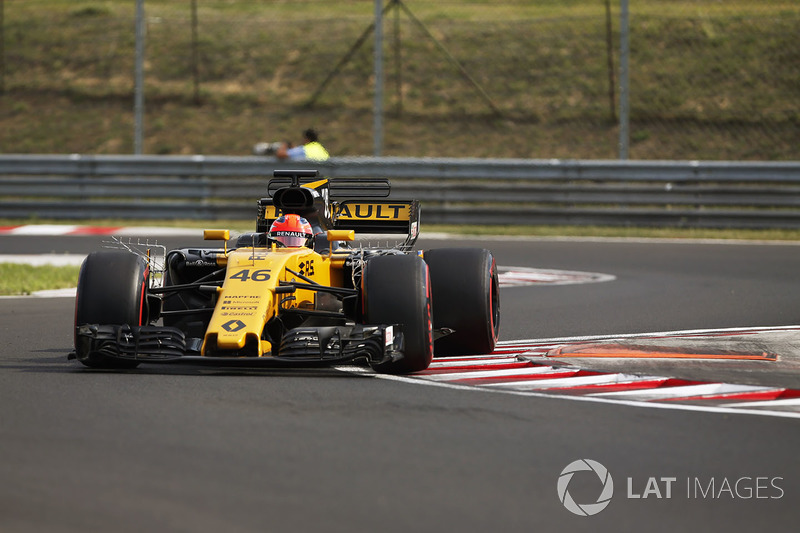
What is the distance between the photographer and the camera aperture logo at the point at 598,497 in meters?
4.91

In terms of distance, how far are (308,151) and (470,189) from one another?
115 inches

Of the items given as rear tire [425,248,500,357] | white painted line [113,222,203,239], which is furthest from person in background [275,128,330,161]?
rear tire [425,248,500,357]

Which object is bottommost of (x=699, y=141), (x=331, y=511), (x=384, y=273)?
(x=331, y=511)

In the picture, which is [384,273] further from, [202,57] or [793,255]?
[202,57]

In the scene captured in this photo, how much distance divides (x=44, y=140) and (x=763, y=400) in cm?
2683

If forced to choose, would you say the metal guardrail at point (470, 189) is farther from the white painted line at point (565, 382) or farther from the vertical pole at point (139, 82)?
the white painted line at point (565, 382)

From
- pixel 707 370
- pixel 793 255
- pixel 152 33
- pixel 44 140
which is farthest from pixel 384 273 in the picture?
pixel 152 33

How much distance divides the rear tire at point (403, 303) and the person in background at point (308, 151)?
10.7 m

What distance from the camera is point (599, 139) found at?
28062 millimetres

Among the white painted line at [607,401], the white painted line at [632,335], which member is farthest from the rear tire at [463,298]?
the white painted line at [607,401]

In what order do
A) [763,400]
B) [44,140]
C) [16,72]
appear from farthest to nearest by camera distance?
[16,72], [44,140], [763,400]

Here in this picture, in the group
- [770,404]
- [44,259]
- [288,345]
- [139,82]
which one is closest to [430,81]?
[139,82]

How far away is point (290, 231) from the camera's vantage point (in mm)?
9125

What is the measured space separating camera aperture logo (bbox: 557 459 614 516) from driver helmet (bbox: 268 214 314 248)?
3.92 meters
